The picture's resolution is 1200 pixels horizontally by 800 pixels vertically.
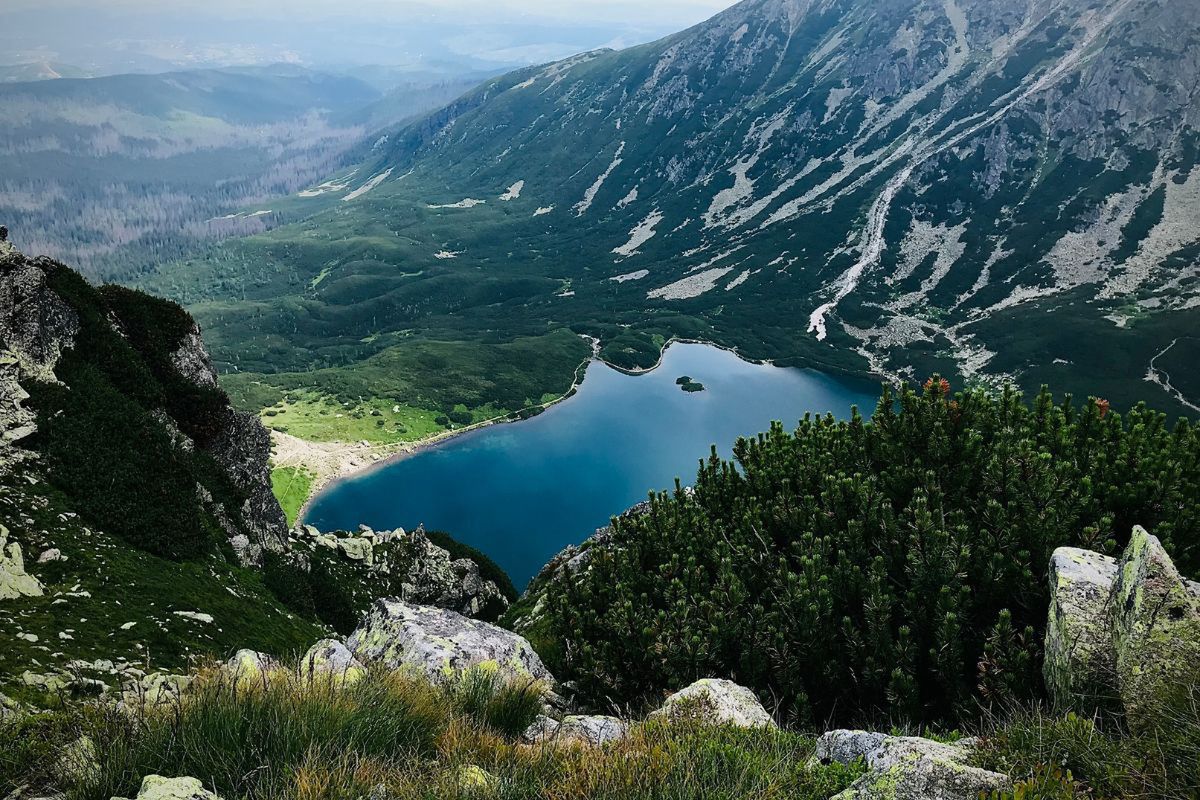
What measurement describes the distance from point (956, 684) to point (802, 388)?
164385 mm

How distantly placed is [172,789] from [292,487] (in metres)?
134

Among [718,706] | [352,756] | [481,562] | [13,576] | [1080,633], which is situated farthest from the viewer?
[481,562]

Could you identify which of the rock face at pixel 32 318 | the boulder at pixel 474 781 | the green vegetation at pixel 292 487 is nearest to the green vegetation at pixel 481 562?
the rock face at pixel 32 318

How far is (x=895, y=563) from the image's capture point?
585 inches

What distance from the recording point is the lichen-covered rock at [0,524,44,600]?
15875 millimetres

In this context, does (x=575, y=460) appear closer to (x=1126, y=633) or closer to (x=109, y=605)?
(x=109, y=605)

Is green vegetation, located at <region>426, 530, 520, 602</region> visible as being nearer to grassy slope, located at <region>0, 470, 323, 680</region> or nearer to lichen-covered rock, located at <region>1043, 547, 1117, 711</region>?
grassy slope, located at <region>0, 470, 323, 680</region>

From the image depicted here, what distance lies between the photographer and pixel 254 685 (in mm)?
7371

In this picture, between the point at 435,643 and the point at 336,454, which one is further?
the point at 336,454

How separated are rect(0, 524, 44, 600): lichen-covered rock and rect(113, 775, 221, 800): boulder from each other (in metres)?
14.2

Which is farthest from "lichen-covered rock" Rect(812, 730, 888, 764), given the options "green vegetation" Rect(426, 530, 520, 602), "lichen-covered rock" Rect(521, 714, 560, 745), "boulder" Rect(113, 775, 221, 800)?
"green vegetation" Rect(426, 530, 520, 602)

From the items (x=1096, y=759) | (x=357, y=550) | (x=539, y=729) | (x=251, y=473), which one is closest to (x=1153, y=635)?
(x=1096, y=759)

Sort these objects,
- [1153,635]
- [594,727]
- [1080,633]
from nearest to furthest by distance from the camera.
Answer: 1. [1153,635]
2. [1080,633]
3. [594,727]

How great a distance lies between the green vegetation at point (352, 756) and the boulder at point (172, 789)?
0.35m
